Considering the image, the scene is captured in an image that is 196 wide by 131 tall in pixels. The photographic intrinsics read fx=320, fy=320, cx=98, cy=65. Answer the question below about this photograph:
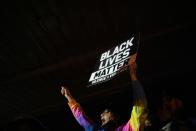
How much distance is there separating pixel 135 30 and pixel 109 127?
5.60 ft

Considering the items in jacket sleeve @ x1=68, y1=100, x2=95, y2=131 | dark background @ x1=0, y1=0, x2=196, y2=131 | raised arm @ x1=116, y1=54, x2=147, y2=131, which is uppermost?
dark background @ x1=0, y1=0, x2=196, y2=131

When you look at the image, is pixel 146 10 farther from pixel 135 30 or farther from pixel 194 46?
pixel 194 46

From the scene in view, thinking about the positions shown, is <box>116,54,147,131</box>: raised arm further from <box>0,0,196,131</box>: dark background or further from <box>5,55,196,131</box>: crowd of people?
<box>0,0,196,131</box>: dark background

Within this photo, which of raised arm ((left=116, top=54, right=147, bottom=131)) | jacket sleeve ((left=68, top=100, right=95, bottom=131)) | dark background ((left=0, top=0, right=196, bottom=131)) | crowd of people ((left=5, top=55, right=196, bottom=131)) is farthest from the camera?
dark background ((left=0, top=0, right=196, bottom=131))

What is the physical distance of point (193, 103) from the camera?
5.52 metres

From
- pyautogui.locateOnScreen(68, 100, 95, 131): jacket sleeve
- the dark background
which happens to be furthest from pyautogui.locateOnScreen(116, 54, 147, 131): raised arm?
the dark background

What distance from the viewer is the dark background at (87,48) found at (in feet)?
16.4

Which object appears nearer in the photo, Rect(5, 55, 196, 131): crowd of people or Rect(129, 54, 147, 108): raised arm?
Rect(5, 55, 196, 131): crowd of people

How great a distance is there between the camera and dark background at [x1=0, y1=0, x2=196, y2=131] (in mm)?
5004

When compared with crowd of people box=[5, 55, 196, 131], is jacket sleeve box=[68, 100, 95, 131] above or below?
above

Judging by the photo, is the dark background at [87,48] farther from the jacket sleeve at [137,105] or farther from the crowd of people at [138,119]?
the jacket sleeve at [137,105]

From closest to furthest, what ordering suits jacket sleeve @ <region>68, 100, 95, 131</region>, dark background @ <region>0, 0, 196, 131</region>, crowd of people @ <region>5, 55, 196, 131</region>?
crowd of people @ <region>5, 55, 196, 131</region> < jacket sleeve @ <region>68, 100, 95, 131</region> < dark background @ <region>0, 0, 196, 131</region>

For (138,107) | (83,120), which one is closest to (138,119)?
(138,107)

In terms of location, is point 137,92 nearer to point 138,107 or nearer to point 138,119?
point 138,107
